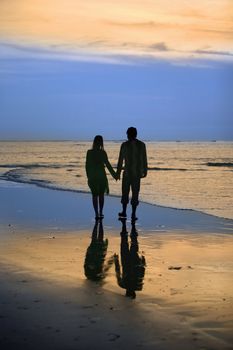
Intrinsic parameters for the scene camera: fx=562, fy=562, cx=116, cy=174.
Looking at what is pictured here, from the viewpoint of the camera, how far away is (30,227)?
10594 mm

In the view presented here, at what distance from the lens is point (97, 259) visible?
7547 mm

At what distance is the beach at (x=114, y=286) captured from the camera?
432 centimetres

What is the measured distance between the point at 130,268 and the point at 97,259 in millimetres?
714

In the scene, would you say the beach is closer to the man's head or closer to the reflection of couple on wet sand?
the reflection of couple on wet sand

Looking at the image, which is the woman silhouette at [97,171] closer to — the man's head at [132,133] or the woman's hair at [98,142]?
the woman's hair at [98,142]

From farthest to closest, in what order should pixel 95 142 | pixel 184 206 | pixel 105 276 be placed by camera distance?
pixel 184 206 → pixel 95 142 → pixel 105 276

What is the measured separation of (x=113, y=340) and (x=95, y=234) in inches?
227

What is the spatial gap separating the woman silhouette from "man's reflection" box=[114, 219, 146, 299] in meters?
3.17

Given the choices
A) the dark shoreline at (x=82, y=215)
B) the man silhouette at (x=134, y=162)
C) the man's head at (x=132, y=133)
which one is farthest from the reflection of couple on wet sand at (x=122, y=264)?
the man's head at (x=132, y=133)

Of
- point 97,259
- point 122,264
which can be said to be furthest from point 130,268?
point 97,259

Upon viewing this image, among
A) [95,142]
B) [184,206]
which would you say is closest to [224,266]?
[95,142]

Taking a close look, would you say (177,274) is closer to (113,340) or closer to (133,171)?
(113,340)

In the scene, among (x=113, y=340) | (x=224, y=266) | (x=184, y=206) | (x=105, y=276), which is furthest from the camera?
(x=184, y=206)

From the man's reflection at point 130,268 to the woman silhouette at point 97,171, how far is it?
10.4 ft
